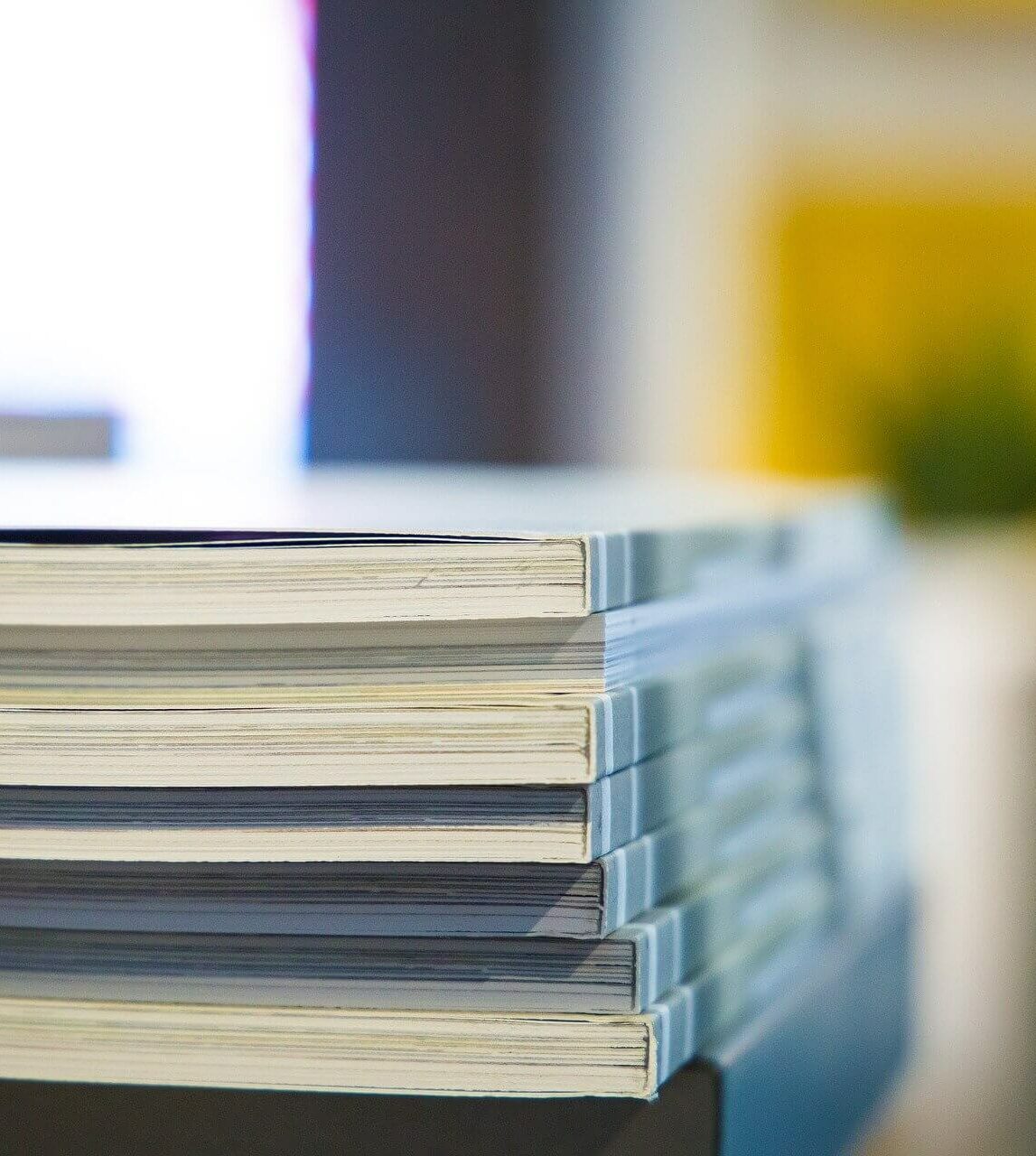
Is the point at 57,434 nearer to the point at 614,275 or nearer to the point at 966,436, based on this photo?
the point at 614,275

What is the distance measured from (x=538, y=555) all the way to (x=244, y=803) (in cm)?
7

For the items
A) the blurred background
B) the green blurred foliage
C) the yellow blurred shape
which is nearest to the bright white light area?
the blurred background

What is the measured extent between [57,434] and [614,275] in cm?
178

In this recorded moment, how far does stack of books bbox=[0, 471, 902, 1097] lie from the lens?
0.88ft

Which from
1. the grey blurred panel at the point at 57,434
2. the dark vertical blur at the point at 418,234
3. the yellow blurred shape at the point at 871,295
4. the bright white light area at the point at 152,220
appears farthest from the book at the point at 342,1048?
the yellow blurred shape at the point at 871,295

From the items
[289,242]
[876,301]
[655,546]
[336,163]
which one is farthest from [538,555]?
[876,301]

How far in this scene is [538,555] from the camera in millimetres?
267

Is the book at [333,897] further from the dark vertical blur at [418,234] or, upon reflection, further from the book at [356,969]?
the dark vertical blur at [418,234]

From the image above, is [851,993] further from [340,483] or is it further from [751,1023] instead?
[340,483]

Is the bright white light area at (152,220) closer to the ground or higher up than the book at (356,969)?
higher up

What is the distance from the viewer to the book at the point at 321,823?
271 millimetres

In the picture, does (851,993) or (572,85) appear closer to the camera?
(851,993)

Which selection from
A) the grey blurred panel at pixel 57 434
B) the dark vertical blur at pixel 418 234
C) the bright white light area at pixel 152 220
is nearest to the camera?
the grey blurred panel at pixel 57 434

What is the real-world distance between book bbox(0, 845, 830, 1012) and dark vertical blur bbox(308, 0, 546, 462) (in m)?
1.53
